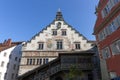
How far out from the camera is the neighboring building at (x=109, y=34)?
16359 millimetres

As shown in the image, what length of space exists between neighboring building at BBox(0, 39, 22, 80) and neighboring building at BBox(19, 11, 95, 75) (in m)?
10.8

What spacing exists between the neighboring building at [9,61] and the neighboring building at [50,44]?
10.8 meters

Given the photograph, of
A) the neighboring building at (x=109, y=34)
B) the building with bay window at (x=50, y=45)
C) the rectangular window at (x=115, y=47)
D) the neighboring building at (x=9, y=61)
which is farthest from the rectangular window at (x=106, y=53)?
the neighboring building at (x=9, y=61)

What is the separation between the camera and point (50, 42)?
32875mm

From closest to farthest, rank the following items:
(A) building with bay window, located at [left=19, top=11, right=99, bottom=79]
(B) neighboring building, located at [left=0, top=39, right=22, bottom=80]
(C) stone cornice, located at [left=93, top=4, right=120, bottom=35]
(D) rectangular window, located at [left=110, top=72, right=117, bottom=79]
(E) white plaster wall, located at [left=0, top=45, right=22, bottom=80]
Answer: (D) rectangular window, located at [left=110, top=72, right=117, bottom=79]
(C) stone cornice, located at [left=93, top=4, right=120, bottom=35]
(A) building with bay window, located at [left=19, top=11, right=99, bottom=79]
(B) neighboring building, located at [left=0, top=39, right=22, bottom=80]
(E) white plaster wall, located at [left=0, top=45, right=22, bottom=80]

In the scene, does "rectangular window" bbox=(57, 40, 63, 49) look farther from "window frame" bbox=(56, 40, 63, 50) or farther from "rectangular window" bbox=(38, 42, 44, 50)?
"rectangular window" bbox=(38, 42, 44, 50)

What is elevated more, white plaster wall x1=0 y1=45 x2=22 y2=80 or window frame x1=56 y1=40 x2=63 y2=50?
window frame x1=56 y1=40 x2=63 y2=50

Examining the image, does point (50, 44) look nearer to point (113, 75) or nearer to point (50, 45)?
point (50, 45)

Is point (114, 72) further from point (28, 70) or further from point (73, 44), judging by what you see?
point (28, 70)

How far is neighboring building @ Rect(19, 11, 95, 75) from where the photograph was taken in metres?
31.0

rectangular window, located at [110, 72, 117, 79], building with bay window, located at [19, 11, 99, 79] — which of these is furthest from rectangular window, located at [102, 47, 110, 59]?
building with bay window, located at [19, 11, 99, 79]

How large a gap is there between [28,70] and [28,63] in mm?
1555

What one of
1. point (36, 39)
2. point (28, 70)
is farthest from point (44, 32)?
point (28, 70)

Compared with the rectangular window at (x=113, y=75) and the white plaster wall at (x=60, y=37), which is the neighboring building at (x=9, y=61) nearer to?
the white plaster wall at (x=60, y=37)
